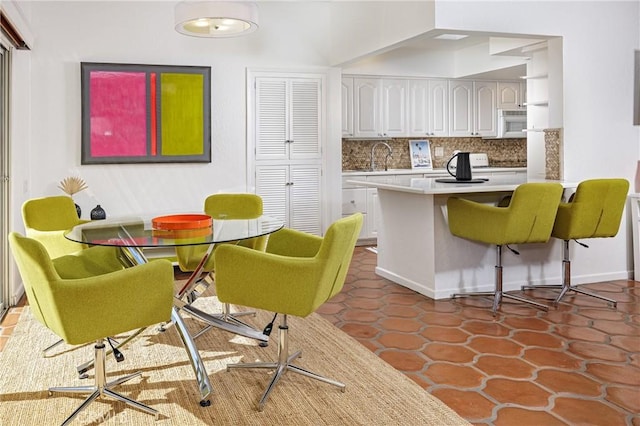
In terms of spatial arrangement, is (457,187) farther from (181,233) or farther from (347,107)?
(347,107)

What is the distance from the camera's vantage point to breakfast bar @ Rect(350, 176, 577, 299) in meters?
4.76

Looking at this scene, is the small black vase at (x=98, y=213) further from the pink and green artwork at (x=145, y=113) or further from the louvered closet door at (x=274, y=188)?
the louvered closet door at (x=274, y=188)

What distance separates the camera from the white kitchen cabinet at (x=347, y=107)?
7.54 meters

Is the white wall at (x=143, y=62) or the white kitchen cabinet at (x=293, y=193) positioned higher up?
the white wall at (x=143, y=62)

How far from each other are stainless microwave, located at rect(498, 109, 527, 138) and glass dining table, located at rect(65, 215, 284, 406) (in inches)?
224

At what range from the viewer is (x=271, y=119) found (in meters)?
6.68

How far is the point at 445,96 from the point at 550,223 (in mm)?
4213

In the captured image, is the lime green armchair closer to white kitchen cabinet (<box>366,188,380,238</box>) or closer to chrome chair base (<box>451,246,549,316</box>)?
chrome chair base (<box>451,246,549,316</box>)

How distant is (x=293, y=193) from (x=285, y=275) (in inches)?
164

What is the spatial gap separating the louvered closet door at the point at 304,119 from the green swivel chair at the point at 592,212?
3149 millimetres

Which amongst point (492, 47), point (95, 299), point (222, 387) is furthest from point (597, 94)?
point (95, 299)

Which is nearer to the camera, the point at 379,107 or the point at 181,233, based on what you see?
the point at 181,233

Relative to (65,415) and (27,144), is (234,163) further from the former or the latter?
(65,415)

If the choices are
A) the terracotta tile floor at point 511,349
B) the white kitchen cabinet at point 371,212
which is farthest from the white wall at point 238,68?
the terracotta tile floor at point 511,349
